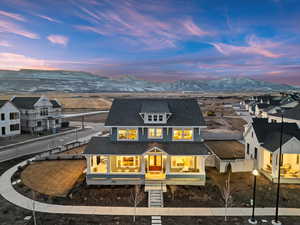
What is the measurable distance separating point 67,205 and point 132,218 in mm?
6506

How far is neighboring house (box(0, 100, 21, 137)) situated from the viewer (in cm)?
4263

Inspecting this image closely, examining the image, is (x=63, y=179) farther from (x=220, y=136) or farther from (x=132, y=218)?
(x=220, y=136)

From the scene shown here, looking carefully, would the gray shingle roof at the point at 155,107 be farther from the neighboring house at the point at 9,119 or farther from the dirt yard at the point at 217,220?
the neighboring house at the point at 9,119

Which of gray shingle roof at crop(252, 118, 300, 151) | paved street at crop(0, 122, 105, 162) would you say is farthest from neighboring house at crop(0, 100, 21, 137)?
gray shingle roof at crop(252, 118, 300, 151)

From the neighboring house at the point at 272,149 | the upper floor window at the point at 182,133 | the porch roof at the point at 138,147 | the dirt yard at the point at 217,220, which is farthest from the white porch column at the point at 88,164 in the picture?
the neighboring house at the point at 272,149

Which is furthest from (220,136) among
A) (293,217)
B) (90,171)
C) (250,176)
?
(90,171)

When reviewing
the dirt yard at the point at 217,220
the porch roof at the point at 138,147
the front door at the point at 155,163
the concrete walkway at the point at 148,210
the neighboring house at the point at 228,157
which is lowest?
the concrete walkway at the point at 148,210

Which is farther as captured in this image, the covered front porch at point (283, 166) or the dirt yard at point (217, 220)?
the covered front porch at point (283, 166)

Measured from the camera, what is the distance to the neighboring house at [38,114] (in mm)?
47781

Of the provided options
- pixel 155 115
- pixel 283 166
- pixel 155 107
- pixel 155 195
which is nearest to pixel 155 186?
pixel 155 195

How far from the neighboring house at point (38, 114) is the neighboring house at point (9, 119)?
2259 millimetres

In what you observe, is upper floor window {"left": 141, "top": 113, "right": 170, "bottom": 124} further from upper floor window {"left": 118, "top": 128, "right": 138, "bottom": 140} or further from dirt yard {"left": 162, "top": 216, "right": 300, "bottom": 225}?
dirt yard {"left": 162, "top": 216, "right": 300, "bottom": 225}

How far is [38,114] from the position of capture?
4900 cm

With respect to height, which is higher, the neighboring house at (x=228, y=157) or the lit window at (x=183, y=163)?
the lit window at (x=183, y=163)
